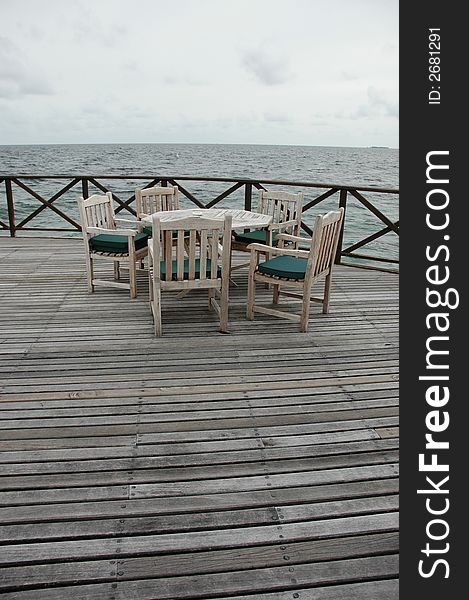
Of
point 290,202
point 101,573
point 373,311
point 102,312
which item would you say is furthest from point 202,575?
point 290,202

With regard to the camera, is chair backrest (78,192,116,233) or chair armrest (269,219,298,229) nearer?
chair backrest (78,192,116,233)

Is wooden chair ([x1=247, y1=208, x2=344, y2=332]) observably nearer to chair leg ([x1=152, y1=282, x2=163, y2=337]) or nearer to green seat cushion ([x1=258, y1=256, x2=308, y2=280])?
green seat cushion ([x1=258, y1=256, x2=308, y2=280])

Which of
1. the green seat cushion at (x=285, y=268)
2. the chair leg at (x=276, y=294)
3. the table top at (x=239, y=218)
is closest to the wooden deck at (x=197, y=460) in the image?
the green seat cushion at (x=285, y=268)

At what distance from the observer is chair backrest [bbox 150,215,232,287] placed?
3205 millimetres

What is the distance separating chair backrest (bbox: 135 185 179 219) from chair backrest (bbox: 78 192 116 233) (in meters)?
0.51

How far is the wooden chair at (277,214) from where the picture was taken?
4832 millimetres

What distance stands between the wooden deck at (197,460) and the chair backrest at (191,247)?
432 millimetres

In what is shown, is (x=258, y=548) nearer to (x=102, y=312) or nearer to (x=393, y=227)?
(x=102, y=312)

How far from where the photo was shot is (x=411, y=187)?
192 centimetres

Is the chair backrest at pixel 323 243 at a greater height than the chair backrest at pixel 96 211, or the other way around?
the chair backrest at pixel 96 211

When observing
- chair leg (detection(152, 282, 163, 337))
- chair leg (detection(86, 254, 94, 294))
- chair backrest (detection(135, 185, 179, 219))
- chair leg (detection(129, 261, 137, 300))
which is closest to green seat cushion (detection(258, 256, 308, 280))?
chair leg (detection(152, 282, 163, 337))

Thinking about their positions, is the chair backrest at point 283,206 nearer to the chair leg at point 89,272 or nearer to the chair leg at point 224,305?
the chair leg at point 224,305

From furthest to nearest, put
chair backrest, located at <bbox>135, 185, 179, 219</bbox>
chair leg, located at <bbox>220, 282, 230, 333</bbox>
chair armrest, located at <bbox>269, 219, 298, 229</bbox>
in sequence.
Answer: chair backrest, located at <bbox>135, 185, 179, 219</bbox> < chair armrest, located at <bbox>269, 219, 298, 229</bbox> < chair leg, located at <bbox>220, 282, 230, 333</bbox>

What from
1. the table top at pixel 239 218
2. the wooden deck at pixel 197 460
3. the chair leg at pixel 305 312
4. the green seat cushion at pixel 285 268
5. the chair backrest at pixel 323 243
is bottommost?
the wooden deck at pixel 197 460
